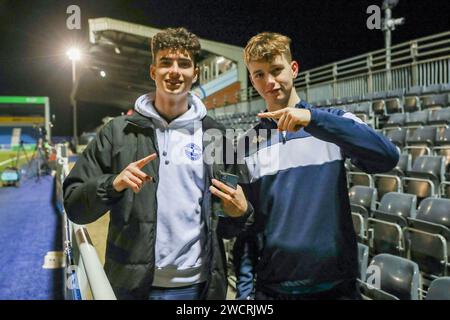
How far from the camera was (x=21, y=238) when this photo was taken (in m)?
5.02

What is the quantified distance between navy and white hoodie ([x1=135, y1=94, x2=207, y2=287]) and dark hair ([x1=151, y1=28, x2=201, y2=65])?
24 cm

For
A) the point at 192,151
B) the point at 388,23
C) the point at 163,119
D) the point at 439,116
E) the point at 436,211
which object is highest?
the point at 388,23

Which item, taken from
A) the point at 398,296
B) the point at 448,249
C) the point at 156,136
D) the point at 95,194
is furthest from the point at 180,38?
the point at 448,249

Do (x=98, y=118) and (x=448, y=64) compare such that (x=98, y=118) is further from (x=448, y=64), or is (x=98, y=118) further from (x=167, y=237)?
(x=167, y=237)

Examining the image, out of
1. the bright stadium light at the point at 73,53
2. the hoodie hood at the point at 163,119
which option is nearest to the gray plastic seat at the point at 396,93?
the hoodie hood at the point at 163,119

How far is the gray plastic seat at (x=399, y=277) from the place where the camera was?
208cm

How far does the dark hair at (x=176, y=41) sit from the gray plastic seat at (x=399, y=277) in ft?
5.48

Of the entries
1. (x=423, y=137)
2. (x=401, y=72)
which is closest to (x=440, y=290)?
(x=423, y=137)

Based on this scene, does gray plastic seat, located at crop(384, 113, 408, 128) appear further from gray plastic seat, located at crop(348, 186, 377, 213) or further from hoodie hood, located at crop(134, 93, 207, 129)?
hoodie hood, located at crop(134, 93, 207, 129)

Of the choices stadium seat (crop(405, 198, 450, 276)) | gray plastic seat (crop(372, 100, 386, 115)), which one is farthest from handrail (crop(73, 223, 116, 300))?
gray plastic seat (crop(372, 100, 386, 115))

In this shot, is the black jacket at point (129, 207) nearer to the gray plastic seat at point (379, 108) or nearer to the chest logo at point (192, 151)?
the chest logo at point (192, 151)

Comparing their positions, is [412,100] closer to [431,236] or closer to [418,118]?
[418,118]

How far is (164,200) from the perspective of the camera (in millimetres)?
1431

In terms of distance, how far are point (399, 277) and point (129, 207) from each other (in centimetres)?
163
